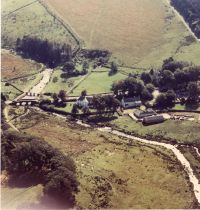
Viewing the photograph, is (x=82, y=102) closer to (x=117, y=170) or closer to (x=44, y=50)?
(x=117, y=170)

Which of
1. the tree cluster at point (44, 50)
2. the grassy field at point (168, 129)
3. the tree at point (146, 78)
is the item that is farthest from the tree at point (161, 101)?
the tree cluster at point (44, 50)

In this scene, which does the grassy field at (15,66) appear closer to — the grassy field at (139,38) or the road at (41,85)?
the road at (41,85)

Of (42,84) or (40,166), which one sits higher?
(40,166)

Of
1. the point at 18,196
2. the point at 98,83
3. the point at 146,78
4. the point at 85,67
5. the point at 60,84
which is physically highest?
the point at 146,78

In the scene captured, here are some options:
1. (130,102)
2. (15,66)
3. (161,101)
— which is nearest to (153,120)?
(161,101)

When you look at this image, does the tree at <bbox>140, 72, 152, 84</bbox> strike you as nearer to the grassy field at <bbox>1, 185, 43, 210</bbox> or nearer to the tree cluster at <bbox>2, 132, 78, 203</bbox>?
the tree cluster at <bbox>2, 132, 78, 203</bbox>

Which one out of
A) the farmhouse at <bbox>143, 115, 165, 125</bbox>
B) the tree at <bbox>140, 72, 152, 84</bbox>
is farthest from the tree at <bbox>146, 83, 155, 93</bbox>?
the farmhouse at <bbox>143, 115, 165, 125</bbox>
